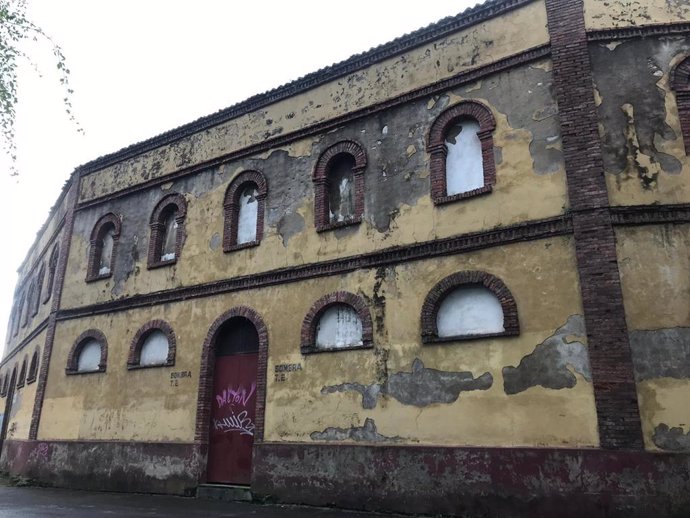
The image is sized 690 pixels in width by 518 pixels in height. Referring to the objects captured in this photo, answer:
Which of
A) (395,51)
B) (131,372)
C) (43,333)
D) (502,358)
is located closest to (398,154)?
(395,51)

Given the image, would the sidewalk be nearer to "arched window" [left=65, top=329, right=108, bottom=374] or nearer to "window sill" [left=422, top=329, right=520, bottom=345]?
"window sill" [left=422, top=329, right=520, bottom=345]

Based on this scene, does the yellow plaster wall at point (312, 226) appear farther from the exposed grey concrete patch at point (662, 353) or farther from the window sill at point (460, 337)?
the exposed grey concrete patch at point (662, 353)

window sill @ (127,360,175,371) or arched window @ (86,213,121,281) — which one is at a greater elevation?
arched window @ (86,213,121,281)

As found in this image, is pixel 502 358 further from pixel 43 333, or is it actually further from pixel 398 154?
pixel 43 333

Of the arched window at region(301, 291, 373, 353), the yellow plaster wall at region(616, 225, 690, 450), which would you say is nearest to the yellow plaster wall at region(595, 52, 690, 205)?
the yellow plaster wall at region(616, 225, 690, 450)

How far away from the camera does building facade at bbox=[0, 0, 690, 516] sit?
8.71 m

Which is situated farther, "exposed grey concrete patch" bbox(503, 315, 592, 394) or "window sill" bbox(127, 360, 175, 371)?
"window sill" bbox(127, 360, 175, 371)

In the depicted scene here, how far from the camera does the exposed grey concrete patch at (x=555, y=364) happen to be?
28.9ft

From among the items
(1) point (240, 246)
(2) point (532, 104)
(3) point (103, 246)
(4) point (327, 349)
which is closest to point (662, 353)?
(2) point (532, 104)

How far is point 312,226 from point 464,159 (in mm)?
3456

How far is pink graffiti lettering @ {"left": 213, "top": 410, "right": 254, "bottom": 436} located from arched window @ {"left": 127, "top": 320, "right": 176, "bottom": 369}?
218 centimetres

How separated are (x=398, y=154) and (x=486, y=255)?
115 inches

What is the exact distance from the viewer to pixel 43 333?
56.9 ft

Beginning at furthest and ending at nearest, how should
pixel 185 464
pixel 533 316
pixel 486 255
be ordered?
pixel 185 464
pixel 486 255
pixel 533 316
